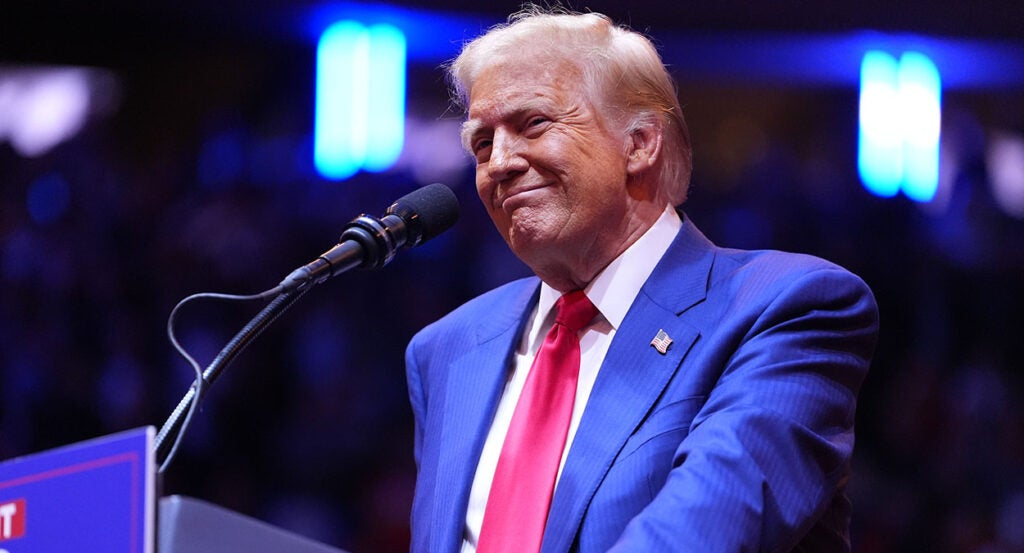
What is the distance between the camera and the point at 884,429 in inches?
184

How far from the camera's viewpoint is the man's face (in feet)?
6.34

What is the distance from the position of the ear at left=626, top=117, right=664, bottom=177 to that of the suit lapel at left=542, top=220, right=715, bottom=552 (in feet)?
0.53

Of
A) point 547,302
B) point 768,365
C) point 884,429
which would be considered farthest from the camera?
point 884,429

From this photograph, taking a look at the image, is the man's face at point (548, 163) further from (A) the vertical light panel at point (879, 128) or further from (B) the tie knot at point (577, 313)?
(A) the vertical light panel at point (879, 128)

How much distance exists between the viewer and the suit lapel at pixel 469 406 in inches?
72.8

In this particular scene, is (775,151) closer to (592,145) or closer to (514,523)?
(592,145)

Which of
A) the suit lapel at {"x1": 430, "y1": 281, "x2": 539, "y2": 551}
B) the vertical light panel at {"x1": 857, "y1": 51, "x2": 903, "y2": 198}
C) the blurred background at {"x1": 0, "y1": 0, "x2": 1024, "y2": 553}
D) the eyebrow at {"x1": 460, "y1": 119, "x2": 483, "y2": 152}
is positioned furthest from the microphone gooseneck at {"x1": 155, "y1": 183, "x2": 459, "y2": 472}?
the vertical light panel at {"x1": 857, "y1": 51, "x2": 903, "y2": 198}

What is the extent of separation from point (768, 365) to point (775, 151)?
3.99 meters

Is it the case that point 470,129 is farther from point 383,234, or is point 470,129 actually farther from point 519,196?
point 383,234

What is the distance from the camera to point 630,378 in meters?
1.76

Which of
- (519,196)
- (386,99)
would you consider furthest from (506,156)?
(386,99)

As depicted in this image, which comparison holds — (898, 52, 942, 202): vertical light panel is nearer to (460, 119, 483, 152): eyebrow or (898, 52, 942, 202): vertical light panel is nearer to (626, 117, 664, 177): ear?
(626, 117, 664, 177): ear

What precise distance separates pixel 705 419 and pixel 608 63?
28.3 inches

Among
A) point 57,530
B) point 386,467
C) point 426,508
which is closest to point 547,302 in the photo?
point 426,508
